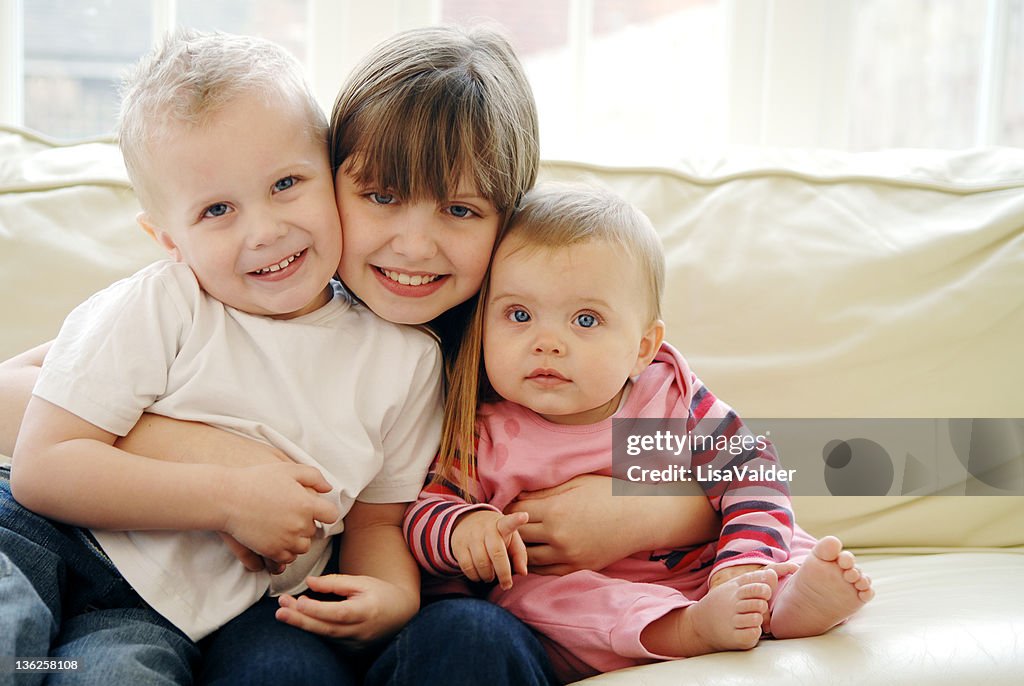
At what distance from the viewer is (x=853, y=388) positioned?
4.59ft

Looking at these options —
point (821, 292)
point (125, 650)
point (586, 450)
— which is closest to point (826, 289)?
point (821, 292)

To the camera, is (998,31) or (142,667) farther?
(998,31)

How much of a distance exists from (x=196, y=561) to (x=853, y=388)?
0.93 meters

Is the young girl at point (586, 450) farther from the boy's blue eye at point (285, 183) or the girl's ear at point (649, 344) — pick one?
the boy's blue eye at point (285, 183)

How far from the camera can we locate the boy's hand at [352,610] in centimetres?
94

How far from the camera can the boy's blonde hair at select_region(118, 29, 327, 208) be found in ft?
3.29

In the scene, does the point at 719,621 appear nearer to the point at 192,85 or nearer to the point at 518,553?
the point at 518,553

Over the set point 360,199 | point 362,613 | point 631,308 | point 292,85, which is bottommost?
point 362,613

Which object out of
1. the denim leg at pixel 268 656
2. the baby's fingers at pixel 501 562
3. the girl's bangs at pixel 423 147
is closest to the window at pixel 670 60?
the girl's bangs at pixel 423 147

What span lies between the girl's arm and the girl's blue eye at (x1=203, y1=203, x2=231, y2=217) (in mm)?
471

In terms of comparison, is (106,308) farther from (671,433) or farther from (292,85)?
(671,433)

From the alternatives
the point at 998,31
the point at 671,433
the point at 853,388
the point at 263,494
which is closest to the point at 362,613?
the point at 263,494

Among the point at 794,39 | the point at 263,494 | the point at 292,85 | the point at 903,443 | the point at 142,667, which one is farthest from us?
the point at 794,39

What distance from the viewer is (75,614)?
976 mm
